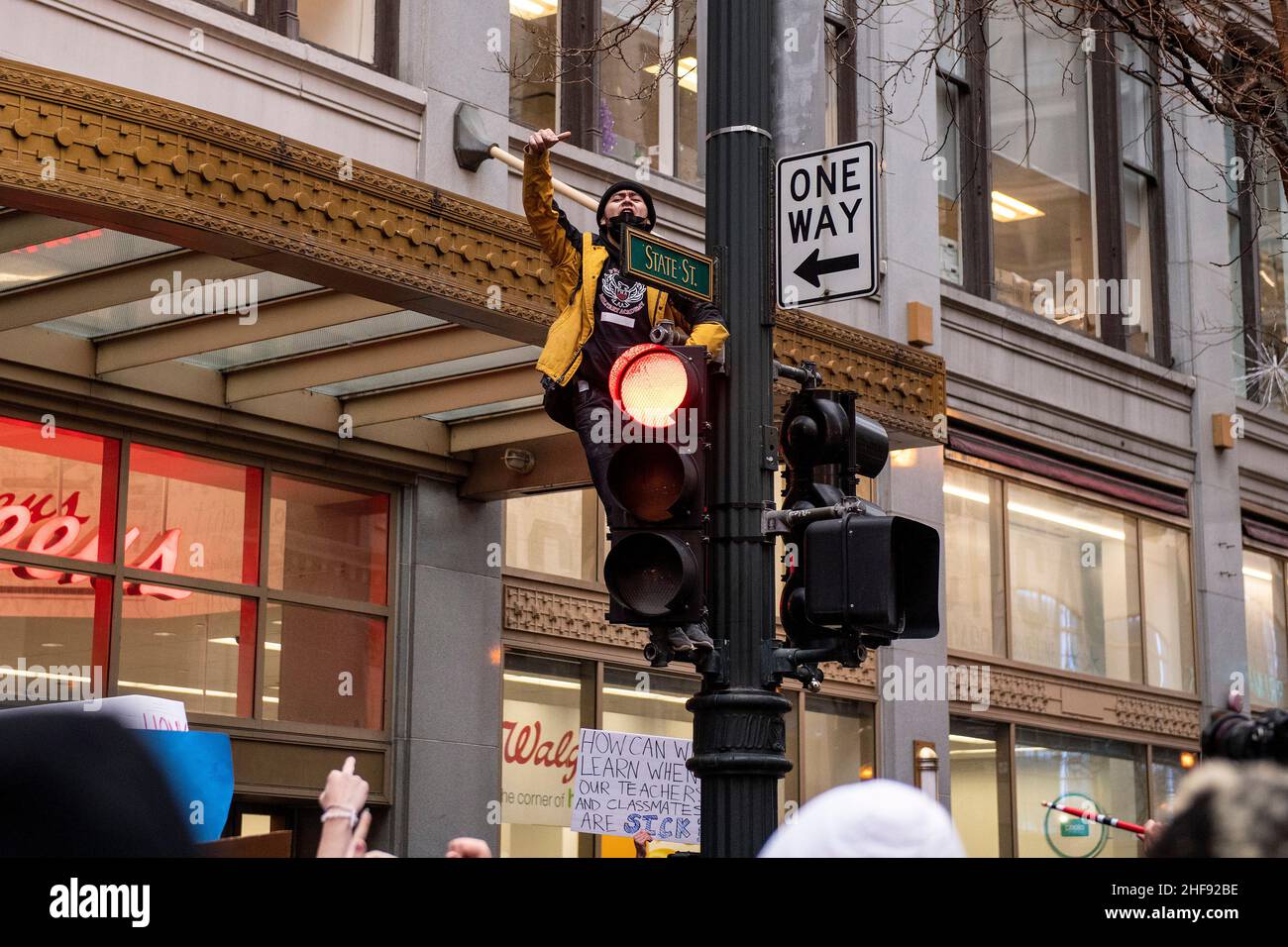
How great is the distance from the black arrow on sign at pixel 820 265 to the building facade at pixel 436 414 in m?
0.73

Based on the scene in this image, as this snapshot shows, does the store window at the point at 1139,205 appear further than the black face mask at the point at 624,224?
Yes

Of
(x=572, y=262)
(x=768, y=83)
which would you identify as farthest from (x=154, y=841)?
(x=572, y=262)

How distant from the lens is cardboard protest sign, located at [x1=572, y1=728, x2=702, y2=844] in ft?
38.4

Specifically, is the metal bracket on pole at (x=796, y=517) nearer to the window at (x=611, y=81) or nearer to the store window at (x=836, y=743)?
the window at (x=611, y=81)

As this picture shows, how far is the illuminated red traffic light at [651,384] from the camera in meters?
6.25

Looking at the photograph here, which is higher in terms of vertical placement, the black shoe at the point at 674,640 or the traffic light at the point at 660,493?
the traffic light at the point at 660,493

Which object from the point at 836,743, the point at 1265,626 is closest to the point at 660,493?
the point at 836,743

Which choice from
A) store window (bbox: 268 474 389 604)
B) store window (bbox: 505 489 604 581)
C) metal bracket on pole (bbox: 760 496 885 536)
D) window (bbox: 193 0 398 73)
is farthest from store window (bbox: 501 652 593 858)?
metal bracket on pole (bbox: 760 496 885 536)

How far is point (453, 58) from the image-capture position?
1412cm

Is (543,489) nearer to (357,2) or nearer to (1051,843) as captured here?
(357,2)

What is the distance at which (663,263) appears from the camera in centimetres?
651

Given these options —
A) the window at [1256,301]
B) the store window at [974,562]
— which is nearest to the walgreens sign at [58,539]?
the store window at [974,562]

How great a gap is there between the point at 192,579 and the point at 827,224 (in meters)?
6.95
